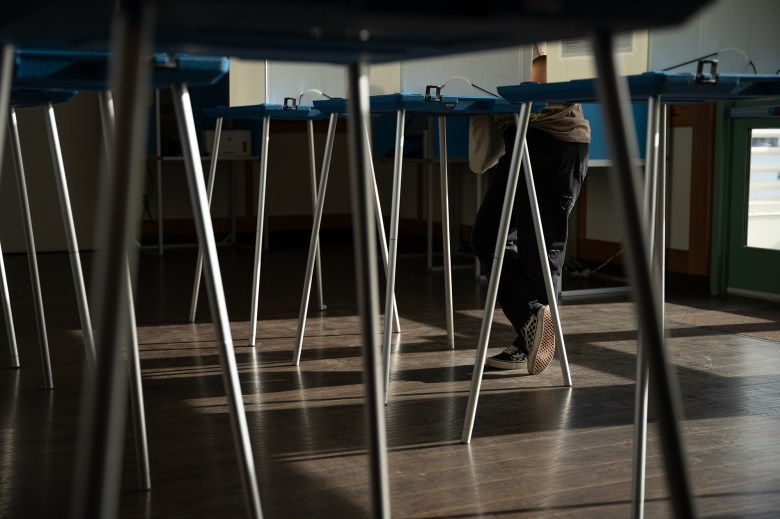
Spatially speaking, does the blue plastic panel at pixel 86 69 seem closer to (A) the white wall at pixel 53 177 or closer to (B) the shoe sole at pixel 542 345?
(B) the shoe sole at pixel 542 345

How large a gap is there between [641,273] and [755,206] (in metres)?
3.54

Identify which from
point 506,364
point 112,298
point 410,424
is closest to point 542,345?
point 506,364

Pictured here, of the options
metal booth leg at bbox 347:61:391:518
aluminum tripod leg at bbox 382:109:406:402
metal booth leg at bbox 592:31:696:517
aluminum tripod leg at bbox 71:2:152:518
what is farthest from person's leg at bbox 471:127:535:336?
aluminum tripod leg at bbox 71:2:152:518

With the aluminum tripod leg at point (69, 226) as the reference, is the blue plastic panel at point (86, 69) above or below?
above

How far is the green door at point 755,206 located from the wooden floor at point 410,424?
1.84 ft

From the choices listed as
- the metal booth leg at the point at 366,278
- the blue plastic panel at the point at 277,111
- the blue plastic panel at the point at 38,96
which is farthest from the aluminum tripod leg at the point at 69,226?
the metal booth leg at the point at 366,278

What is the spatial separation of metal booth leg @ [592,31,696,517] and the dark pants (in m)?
1.83

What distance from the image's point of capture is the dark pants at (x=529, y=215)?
269cm

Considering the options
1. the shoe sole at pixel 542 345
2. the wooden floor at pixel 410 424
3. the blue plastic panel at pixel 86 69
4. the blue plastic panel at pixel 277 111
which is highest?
the blue plastic panel at pixel 277 111

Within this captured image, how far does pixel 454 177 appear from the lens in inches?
227

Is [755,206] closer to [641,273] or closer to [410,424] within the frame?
[410,424]

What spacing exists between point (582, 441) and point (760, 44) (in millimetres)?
1172

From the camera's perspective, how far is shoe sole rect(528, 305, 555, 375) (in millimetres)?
2674

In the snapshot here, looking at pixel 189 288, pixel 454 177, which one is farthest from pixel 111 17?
pixel 454 177
